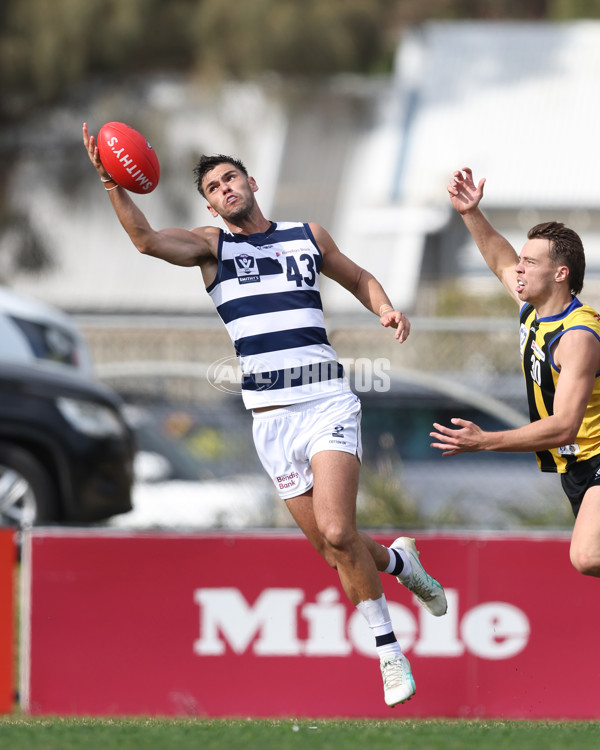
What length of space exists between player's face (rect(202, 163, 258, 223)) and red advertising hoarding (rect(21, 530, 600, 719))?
2.60 meters

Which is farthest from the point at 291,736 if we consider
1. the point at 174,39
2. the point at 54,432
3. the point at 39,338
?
the point at 174,39

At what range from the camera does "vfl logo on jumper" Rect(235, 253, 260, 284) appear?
6.20 meters

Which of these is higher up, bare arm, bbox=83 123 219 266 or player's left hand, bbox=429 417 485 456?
bare arm, bbox=83 123 219 266

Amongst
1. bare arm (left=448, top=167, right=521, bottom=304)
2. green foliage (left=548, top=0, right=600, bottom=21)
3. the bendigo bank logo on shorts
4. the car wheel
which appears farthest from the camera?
green foliage (left=548, top=0, right=600, bottom=21)

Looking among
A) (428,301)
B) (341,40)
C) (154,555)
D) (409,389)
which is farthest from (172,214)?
(154,555)

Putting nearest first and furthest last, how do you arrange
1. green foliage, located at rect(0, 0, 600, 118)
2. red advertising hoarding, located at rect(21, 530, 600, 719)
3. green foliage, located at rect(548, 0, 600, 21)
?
red advertising hoarding, located at rect(21, 530, 600, 719) → green foliage, located at rect(0, 0, 600, 118) → green foliage, located at rect(548, 0, 600, 21)

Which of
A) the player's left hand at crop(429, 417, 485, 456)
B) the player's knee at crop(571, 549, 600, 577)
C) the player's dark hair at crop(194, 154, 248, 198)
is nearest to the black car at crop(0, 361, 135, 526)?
the player's dark hair at crop(194, 154, 248, 198)

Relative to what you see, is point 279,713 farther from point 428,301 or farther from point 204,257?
point 428,301

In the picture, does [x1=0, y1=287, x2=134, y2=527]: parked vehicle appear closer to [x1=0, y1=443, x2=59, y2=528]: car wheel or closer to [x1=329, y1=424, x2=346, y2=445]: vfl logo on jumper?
[x1=0, y1=443, x2=59, y2=528]: car wheel

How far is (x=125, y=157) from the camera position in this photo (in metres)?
6.03

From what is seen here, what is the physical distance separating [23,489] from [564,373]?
18.7ft

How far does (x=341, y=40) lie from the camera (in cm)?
2048

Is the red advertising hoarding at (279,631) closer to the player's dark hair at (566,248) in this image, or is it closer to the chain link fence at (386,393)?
the player's dark hair at (566,248)

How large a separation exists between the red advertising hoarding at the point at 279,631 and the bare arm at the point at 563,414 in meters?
2.51
